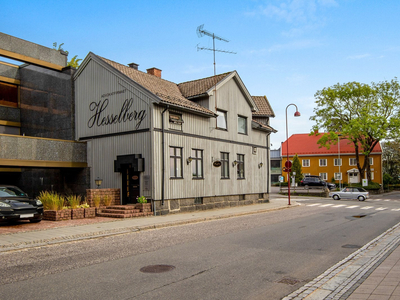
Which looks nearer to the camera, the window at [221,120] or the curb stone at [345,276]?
the curb stone at [345,276]

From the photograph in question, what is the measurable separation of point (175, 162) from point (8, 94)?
13.0 metres

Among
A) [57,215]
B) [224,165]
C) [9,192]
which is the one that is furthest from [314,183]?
[9,192]

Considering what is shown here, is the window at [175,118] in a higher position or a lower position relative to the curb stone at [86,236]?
higher

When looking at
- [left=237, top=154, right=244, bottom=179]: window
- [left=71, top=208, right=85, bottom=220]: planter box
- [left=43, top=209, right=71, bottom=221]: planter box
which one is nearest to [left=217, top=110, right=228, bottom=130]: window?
[left=237, top=154, right=244, bottom=179]: window

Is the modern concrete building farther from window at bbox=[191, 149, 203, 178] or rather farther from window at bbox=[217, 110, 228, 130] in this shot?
window at bbox=[217, 110, 228, 130]

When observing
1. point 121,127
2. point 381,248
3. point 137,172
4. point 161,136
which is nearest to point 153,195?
point 137,172

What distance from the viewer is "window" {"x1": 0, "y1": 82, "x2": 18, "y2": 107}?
81.2ft

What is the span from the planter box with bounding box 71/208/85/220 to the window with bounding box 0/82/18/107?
12538 millimetres

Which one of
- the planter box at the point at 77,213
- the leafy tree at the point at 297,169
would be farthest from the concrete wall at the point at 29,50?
the leafy tree at the point at 297,169

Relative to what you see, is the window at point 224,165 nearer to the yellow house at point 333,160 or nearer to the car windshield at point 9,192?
the car windshield at point 9,192

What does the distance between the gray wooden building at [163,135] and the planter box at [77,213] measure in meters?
3.35

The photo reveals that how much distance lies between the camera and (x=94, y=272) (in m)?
7.36

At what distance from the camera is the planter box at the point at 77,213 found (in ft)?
53.8

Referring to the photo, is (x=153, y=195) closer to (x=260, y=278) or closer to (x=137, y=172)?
(x=137, y=172)
